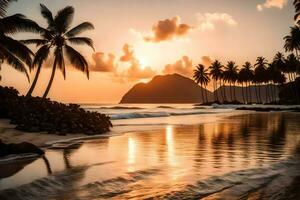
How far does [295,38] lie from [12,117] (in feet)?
177

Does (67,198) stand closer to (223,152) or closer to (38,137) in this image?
(223,152)

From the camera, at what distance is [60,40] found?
31.1 m

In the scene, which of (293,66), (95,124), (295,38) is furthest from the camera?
(293,66)

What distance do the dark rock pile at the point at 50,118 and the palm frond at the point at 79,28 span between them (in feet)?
32.3

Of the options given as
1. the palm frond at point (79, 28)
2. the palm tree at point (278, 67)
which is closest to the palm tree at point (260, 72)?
the palm tree at point (278, 67)

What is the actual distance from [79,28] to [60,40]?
6.87 ft

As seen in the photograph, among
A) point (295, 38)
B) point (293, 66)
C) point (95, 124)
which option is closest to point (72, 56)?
point (95, 124)

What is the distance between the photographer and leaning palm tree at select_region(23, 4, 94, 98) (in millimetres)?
30156

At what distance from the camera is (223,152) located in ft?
39.9

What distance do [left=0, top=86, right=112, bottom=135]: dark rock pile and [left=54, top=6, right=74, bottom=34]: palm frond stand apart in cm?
973

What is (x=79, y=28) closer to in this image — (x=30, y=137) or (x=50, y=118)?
(x=50, y=118)

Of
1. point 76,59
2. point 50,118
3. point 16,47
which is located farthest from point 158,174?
point 76,59

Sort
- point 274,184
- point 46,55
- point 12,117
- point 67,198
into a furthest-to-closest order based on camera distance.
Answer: point 46,55
point 12,117
point 274,184
point 67,198

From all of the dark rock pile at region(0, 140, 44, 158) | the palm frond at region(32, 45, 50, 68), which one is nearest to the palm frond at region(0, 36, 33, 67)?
the palm frond at region(32, 45, 50, 68)
